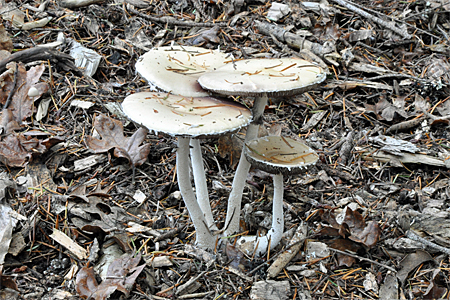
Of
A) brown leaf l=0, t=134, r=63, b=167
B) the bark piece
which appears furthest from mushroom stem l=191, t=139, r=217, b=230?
brown leaf l=0, t=134, r=63, b=167

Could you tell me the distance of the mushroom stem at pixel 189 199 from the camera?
296 centimetres

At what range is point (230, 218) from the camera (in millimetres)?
3500

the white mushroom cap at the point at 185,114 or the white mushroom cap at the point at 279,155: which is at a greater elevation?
the white mushroom cap at the point at 185,114

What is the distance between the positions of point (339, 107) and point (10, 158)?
402 cm

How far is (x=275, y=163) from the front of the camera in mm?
2887

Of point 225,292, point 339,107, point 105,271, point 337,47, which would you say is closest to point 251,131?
point 225,292

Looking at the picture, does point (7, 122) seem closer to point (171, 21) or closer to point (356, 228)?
point (171, 21)

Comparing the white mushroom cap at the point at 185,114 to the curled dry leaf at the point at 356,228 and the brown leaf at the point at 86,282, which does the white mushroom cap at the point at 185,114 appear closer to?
the brown leaf at the point at 86,282

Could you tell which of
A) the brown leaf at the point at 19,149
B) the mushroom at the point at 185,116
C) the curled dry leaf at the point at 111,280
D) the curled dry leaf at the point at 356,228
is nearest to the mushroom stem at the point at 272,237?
the curled dry leaf at the point at 356,228

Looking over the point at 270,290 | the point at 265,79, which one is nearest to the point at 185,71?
the point at 265,79

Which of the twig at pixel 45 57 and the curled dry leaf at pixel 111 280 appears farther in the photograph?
the twig at pixel 45 57

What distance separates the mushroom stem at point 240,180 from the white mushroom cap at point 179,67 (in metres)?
0.50

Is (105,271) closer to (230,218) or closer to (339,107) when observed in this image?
(230,218)

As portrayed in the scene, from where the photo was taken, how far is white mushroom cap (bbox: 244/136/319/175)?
288 centimetres
